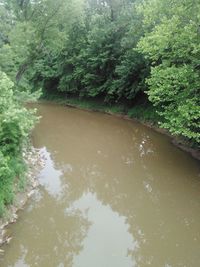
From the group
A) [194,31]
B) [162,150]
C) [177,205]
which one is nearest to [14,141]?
[177,205]

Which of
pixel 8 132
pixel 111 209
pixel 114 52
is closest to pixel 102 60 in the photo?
pixel 114 52

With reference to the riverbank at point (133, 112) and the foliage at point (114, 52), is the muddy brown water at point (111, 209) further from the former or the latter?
the foliage at point (114, 52)

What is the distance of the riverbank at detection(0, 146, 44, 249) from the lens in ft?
33.1

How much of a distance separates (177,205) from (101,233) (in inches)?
124

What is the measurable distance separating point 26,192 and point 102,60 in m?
16.9

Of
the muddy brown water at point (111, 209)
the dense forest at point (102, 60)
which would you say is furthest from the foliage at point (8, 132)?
the muddy brown water at point (111, 209)

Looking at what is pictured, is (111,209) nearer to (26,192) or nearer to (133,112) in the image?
(26,192)

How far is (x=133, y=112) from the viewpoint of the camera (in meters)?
26.0

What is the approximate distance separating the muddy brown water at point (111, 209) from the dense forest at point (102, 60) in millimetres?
1491

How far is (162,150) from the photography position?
1841 cm

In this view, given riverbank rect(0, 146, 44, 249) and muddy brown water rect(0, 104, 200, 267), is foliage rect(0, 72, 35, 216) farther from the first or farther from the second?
muddy brown water rect(0, 104, 200, 267)

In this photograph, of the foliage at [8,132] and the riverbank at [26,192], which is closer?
the riverbank at [26,192]

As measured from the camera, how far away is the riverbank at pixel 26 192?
398 inches

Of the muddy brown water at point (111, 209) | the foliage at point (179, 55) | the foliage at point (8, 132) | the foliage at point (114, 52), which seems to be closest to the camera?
the muddy brown water at point (111, 209)
